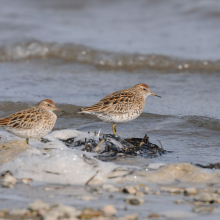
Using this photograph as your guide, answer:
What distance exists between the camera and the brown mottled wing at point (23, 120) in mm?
5984

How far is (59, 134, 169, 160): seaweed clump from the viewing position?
598 cm

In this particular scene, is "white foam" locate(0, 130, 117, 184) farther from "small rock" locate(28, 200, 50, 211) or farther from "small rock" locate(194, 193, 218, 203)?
"small rock" locate(194, 193, 218, 203)

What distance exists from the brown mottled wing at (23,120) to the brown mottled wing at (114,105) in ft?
3.67

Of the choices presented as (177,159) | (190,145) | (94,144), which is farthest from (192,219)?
(190,145)

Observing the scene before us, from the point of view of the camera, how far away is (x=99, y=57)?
13102 mm

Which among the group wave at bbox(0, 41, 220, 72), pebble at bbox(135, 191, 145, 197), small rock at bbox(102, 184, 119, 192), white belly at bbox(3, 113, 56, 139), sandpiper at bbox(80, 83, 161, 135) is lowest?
small rock at bbox(102, 184, 119, 192)

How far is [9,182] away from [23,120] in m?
1.68

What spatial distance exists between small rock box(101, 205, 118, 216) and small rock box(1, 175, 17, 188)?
1.27m

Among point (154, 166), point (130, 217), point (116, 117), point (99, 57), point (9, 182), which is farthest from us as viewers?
point (99, 57)

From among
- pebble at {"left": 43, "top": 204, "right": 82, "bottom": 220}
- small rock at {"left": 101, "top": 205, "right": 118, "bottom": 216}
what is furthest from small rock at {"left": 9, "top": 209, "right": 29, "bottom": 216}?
small rock at {"left": 101, "top": 205, "right": 118, "bottom": 216}

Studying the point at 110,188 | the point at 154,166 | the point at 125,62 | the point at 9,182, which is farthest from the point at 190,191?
the point at 125,62

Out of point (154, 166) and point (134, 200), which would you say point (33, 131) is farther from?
point (134, 200)

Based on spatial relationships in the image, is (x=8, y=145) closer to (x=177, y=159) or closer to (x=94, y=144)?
(x=94, y=144)

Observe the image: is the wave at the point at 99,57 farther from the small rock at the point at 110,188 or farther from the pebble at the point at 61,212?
the pebble at the point at 61,212
